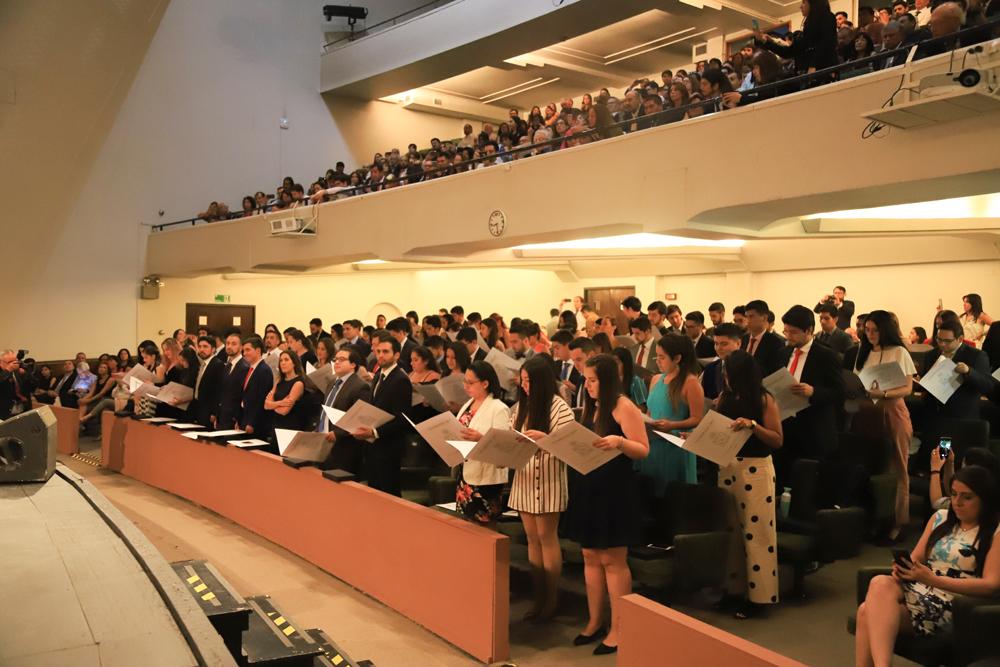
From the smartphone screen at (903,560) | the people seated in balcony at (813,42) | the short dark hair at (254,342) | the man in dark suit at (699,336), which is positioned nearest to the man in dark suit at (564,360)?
the man in dark suit at (699,336)

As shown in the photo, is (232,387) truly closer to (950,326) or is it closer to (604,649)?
(604,649)

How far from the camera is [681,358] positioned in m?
4.93

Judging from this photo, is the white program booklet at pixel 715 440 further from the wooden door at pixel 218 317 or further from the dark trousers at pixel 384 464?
the wooden door at pixel 218 317

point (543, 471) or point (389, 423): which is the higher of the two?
point (389, 423)

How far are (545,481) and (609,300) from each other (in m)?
12.5

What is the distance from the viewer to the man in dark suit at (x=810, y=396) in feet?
17.1

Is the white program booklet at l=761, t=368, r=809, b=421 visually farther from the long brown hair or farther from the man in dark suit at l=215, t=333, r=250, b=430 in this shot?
the man in dark suit at l=215, t=333, r=250, b=430

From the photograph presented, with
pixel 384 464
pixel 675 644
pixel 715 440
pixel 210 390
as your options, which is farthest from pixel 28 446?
pixel 210 390

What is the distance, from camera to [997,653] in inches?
112

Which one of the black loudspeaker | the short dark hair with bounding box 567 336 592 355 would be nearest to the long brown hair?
the short dark hair with bounding box 567 336 592 355

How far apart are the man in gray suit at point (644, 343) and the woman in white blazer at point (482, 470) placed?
8.82 ft

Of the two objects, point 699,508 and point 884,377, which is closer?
point 699,508

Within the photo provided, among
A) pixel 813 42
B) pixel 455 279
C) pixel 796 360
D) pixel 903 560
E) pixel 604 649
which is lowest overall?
pixel 604 649

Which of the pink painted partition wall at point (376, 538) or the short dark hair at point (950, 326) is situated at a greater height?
the short dark hair at point (950, 326)
